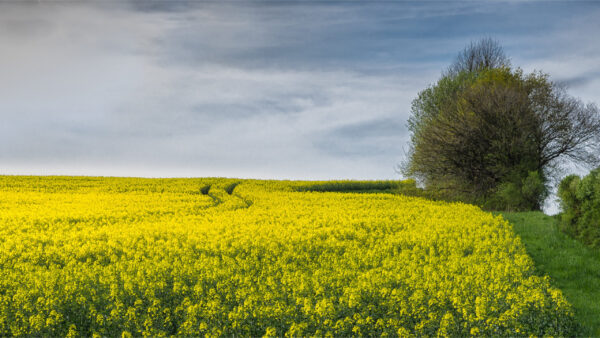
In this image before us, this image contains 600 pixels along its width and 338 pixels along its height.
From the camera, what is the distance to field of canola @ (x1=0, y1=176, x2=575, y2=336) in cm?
982

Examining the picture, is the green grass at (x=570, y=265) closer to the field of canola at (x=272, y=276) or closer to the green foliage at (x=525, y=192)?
the field of canola at (x=272, y=276)

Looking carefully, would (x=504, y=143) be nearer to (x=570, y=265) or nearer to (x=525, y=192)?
(x=525, y=192)

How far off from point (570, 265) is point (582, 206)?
164 inches

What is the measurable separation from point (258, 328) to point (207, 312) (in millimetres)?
1096

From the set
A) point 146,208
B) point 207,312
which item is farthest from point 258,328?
point 146,208

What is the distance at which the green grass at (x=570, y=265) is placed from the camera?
1329cm

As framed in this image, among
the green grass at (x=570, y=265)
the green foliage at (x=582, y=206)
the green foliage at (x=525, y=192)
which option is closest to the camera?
the green grass at (x=570, y=265)

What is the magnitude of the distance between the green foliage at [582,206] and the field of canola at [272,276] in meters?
2.92

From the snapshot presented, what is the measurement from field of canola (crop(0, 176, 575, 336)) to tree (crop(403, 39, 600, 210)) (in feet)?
44.0

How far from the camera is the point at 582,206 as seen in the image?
67.7 ft

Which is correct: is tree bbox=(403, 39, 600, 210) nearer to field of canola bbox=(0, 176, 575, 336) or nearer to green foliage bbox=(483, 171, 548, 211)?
green foliage bbox=(483, 171, 548, 211)

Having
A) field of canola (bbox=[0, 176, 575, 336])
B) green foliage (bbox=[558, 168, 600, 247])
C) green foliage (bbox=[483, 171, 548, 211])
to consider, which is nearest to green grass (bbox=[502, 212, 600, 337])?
green foliage (bbox=[558, 168, 600, 247])

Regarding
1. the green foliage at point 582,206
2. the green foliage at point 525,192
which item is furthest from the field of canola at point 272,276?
the green foliage at point 525,192

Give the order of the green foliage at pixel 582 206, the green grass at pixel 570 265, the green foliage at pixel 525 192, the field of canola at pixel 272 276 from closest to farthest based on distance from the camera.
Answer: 1. the field of canola at pixel 272 276
2. the green grass at pixel 570 265
3. the green foliage at pixel 582 206
4. the green foliage at pixel 525 192
